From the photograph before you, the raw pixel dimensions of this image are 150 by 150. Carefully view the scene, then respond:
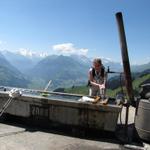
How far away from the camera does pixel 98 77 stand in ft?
36.1

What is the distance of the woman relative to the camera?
10750mm

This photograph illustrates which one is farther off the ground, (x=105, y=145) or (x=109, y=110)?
(x=109, y=110)

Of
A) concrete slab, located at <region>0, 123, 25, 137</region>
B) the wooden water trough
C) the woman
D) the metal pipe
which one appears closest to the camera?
the wooden water trough

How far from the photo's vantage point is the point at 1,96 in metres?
11.2

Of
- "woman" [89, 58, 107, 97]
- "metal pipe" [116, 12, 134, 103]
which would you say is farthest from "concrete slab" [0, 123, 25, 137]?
"metal pipe" [116, 12, 134, 103]

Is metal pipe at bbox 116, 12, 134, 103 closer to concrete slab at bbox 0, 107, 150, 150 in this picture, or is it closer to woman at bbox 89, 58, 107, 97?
woman at bbox 89, 58, 107, 97

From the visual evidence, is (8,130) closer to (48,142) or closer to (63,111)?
(48,142)

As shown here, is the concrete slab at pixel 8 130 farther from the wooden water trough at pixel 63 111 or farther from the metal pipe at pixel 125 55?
the metal pipe at pixel 125 55

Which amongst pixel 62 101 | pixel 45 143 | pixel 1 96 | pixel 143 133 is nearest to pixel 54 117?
pixel 62 101

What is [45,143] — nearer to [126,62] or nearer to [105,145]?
[105,145]

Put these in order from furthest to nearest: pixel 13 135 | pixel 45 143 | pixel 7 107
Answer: pixel 7 107 → pixel 13 135 → pixel 45 143

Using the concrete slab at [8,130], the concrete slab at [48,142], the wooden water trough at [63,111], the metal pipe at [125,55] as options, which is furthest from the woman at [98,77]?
the concrete slab at [8,130]

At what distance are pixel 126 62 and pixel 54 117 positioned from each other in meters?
2.96

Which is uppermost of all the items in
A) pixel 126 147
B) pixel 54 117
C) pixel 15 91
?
pixel 15 91
